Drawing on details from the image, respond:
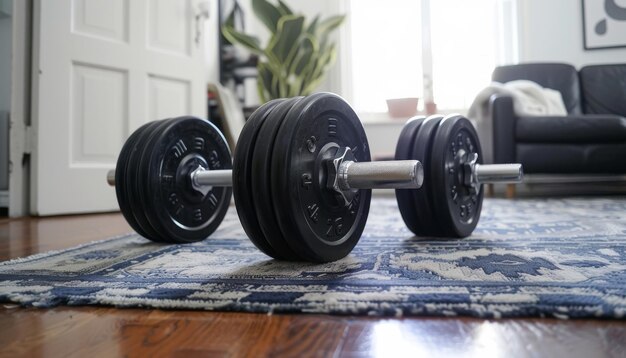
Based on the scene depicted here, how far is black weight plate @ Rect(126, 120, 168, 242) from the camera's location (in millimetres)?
998

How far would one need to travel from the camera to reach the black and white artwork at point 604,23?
3.47 m

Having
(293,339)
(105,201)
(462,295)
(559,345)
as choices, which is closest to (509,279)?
(462,295)

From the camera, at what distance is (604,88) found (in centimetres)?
321

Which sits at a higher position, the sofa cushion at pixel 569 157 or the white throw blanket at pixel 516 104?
the white throw blanket at pixel 516 104

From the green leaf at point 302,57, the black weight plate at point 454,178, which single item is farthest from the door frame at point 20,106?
the black weight plate at point 454,178

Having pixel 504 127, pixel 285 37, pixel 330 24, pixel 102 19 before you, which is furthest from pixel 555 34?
pixel 102 19

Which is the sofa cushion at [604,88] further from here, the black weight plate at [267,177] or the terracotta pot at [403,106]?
the black weight plate at [267,177]

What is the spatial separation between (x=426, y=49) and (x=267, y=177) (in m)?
3.31

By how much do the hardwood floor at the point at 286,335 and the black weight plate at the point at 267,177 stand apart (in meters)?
0.18

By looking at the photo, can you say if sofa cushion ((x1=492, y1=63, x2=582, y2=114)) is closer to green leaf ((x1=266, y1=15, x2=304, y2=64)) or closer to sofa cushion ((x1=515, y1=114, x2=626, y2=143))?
sofa cushion ((x1=515, y1=114, x2=626, y2=143))

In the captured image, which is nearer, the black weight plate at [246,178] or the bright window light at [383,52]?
the black weight plate at [246,178]

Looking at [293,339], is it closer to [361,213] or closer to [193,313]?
[193,313]

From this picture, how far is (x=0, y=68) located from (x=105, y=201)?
828mm

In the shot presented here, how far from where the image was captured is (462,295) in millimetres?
565
